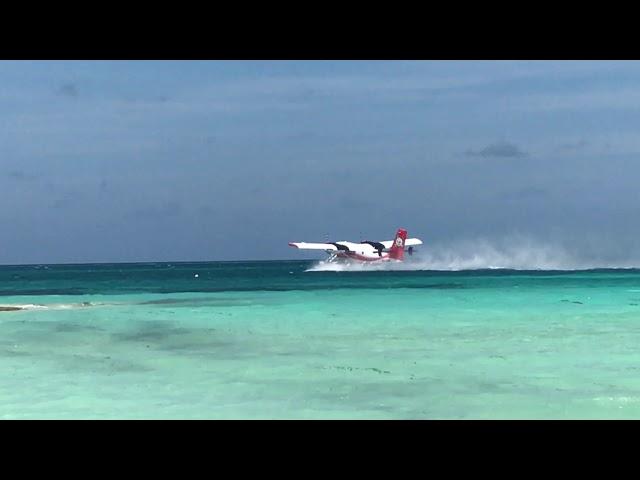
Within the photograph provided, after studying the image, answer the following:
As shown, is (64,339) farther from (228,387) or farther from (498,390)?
(498,390)

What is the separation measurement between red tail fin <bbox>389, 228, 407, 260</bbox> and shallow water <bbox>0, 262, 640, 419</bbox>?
42.2 metres

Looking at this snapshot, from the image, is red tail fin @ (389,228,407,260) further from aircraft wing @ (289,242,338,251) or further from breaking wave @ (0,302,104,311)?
breaking wave @ (0,302,104,311)

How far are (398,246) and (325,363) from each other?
185 feet

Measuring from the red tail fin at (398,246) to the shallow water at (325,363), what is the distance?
1661 inches

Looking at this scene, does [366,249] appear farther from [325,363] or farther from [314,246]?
[325,363]

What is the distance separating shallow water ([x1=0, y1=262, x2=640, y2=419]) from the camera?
37.1ft

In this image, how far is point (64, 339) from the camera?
2028cm

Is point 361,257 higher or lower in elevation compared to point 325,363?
higher

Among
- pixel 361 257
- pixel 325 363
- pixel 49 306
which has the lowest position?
pixel 325 363

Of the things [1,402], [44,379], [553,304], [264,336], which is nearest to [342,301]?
[553,304]

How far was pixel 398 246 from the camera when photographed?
7162cm

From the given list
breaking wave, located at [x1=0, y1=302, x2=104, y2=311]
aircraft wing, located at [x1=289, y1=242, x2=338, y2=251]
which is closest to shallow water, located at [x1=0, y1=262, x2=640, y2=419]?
breaking wave, located at [x1=0, y1=302, x2=104, y2=311]

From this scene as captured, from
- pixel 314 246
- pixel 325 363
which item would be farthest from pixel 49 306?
pixel 314 246
